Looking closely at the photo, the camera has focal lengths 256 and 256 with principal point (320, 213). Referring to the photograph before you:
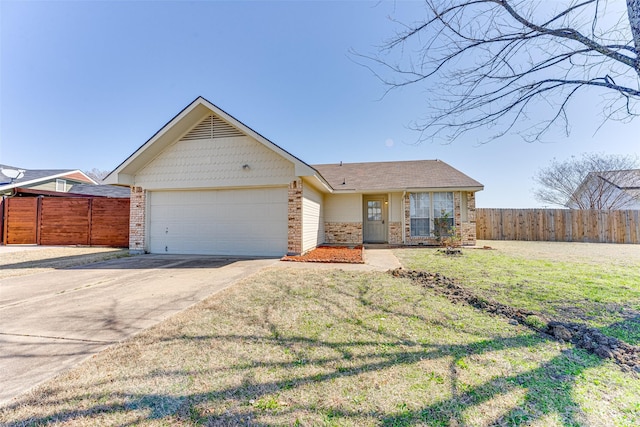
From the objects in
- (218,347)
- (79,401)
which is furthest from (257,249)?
(79,401)

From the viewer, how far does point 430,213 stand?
12.8m

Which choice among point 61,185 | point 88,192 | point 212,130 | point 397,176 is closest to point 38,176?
point 61,185

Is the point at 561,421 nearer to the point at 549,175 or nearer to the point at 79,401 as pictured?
the point at 79,401

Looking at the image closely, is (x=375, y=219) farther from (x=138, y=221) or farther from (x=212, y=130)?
(x=138, y=221)

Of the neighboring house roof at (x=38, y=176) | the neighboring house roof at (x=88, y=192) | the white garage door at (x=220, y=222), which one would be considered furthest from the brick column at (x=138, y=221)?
the neighboring house roof at (x=38, y=176)

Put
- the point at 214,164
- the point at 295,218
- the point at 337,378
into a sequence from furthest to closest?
the point at 214,164 < the point at 295,218 < the point at 337,378

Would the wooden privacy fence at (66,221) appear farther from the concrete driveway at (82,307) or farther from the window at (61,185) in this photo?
the window at (61,185)

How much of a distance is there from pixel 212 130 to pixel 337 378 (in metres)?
9.38

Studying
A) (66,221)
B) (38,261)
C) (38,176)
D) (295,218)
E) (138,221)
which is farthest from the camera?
(38,176)

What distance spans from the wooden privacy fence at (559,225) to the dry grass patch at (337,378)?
14756 millimetres

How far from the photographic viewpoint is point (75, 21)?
9.08 m

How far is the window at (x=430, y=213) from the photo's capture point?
12375 millimetres

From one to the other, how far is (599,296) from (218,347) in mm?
6082

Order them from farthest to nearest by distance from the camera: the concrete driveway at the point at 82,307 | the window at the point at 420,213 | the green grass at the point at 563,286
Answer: the window at the point at 420,213
the green grass at the point at 563,286
the concrete driveway at the point at 82,307
